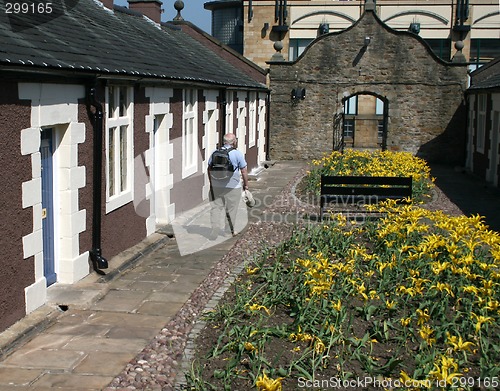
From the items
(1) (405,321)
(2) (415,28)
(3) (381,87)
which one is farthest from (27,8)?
(2) (415,28)

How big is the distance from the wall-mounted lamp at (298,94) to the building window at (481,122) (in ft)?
23.1

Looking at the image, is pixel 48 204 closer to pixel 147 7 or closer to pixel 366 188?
pixel 366 188

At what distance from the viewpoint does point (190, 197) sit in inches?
579

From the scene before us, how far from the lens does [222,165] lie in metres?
11.4

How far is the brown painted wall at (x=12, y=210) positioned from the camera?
6.70 metres

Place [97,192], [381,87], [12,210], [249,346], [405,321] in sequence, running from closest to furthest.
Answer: [249,346], [405,321], [12,210], [97,192], [381,87]

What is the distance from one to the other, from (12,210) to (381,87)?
22336mm

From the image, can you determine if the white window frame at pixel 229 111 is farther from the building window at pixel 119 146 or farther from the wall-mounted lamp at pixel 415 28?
the wall-mounted lamp at pixel 415 28

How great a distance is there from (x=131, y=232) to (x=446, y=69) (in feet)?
64.7

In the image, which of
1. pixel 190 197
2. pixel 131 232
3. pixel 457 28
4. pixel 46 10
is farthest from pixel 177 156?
pixel 457 28

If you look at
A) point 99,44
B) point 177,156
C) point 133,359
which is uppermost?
point 99,44

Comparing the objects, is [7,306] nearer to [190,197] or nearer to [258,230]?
[258,230]

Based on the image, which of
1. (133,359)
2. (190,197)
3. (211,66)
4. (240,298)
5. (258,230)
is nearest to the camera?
(133,359)

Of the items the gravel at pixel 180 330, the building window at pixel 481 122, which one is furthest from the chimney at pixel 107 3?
the building window at pixel 481 122
